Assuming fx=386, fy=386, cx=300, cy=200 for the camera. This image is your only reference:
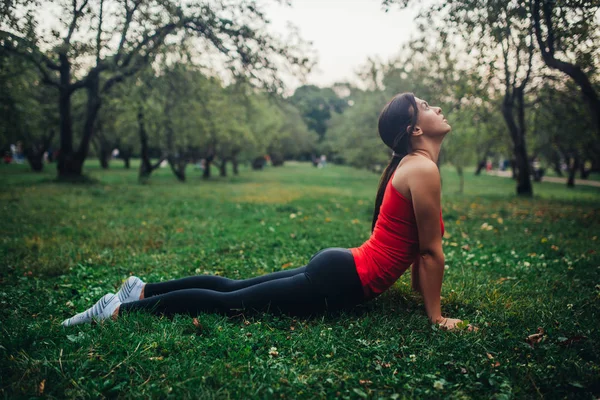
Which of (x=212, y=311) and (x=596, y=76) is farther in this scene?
(x=596, y=76)

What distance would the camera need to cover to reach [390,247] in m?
3.37

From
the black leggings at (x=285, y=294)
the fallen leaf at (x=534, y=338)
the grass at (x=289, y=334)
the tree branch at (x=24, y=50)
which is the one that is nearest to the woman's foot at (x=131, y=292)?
the black leggings at (x=285, y=294)

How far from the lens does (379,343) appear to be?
321 centimetres

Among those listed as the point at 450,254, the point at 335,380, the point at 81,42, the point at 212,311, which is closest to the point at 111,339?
the point at 212,311

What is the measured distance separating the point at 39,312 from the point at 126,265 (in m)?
1.74

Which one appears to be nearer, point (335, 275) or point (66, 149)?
point (335, 275)

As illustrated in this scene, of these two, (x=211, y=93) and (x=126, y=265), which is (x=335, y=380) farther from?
(x=211, y=93)

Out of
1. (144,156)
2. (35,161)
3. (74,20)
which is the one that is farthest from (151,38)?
(35,161)

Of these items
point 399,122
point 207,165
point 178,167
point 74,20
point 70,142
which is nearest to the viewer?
point 399,122

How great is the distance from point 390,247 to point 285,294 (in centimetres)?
101

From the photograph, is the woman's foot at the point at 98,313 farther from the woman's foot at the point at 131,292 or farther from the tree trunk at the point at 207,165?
the tree trunk at the point at 207,165

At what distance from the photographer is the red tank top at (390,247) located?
3336mm

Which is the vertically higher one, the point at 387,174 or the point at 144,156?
the point at 144,156

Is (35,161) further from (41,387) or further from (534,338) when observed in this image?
(534,338)
